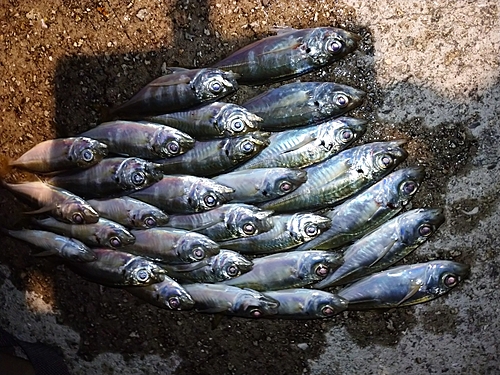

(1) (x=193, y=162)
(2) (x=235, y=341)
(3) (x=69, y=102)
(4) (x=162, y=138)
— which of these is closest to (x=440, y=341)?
(2) (x=235, y=341)

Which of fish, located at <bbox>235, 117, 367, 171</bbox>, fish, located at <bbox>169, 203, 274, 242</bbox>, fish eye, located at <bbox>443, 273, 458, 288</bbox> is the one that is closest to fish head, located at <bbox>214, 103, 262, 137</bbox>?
fish, located at <bbox>235, 117, 367, 171</bbox>

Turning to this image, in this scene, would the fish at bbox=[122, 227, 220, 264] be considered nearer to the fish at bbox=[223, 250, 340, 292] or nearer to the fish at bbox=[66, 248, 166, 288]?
the fish at bbox=[66, 248, 166, 288]

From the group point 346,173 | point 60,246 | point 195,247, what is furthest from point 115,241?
point 346,173

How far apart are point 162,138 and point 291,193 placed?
2.22 ft

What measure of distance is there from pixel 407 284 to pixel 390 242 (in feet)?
0.76

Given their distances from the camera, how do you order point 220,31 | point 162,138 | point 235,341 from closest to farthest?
point 162,138 < point 220,31 < point 235,341

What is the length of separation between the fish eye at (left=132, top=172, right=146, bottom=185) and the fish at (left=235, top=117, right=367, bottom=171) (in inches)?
21.5

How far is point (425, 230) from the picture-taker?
106 inches

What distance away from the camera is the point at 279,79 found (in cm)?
269

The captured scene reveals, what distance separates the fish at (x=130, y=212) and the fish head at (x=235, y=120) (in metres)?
0.53

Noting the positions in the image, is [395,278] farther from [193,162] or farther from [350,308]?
[193,162]

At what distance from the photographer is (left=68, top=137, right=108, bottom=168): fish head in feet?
8.93

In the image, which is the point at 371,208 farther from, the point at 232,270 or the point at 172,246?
the point at 172,246

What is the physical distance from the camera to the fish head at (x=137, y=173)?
270 centimetres
